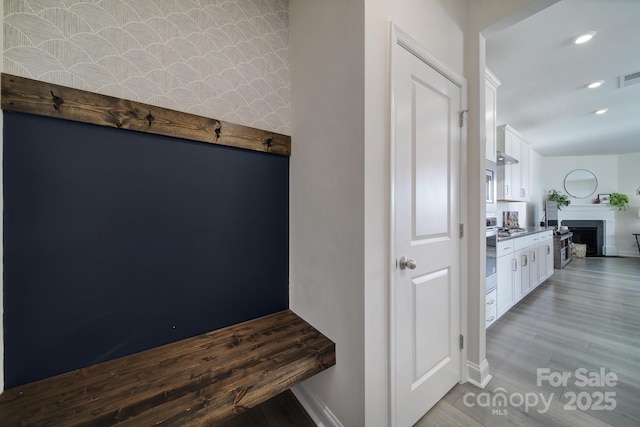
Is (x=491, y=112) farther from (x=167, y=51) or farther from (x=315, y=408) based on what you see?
(x=315, y=408)

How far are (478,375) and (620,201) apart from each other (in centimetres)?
773

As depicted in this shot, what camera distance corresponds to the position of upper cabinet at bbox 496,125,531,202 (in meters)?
3.52

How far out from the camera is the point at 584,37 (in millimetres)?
1903

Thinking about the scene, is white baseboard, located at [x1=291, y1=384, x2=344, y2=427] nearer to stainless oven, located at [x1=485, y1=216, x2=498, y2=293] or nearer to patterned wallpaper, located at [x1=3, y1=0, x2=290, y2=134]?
patterned wallpaper, located at [x1=3, y1=0, x2=290, y2=134]

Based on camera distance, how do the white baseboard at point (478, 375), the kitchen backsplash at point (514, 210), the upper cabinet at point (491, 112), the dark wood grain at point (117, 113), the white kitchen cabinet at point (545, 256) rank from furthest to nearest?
the kitchen backsplash at point (514, 210) < the white kitchen cabinet at point (545, 256) < the upper cabinet at point (491, 112) < the white baseboard at point (478, 375) < the dark wood grain at point (117, 113)

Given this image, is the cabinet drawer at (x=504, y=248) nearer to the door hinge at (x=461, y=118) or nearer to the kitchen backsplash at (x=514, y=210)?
the door hinge at (x=461, y=118)

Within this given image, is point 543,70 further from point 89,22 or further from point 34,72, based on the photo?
point 34,72

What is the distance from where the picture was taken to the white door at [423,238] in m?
1.15

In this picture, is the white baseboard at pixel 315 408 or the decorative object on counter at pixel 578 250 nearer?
the white baseboard at pixel 315 408

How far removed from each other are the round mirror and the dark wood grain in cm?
856

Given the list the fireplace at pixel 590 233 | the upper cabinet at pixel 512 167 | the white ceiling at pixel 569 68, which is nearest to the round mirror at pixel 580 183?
the fireplace at pixel 590 233

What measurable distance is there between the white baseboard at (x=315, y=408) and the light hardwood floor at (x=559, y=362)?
547 millimetres

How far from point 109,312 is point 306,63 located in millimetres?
1770

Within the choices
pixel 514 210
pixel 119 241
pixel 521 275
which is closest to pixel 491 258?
pixel 521 275
